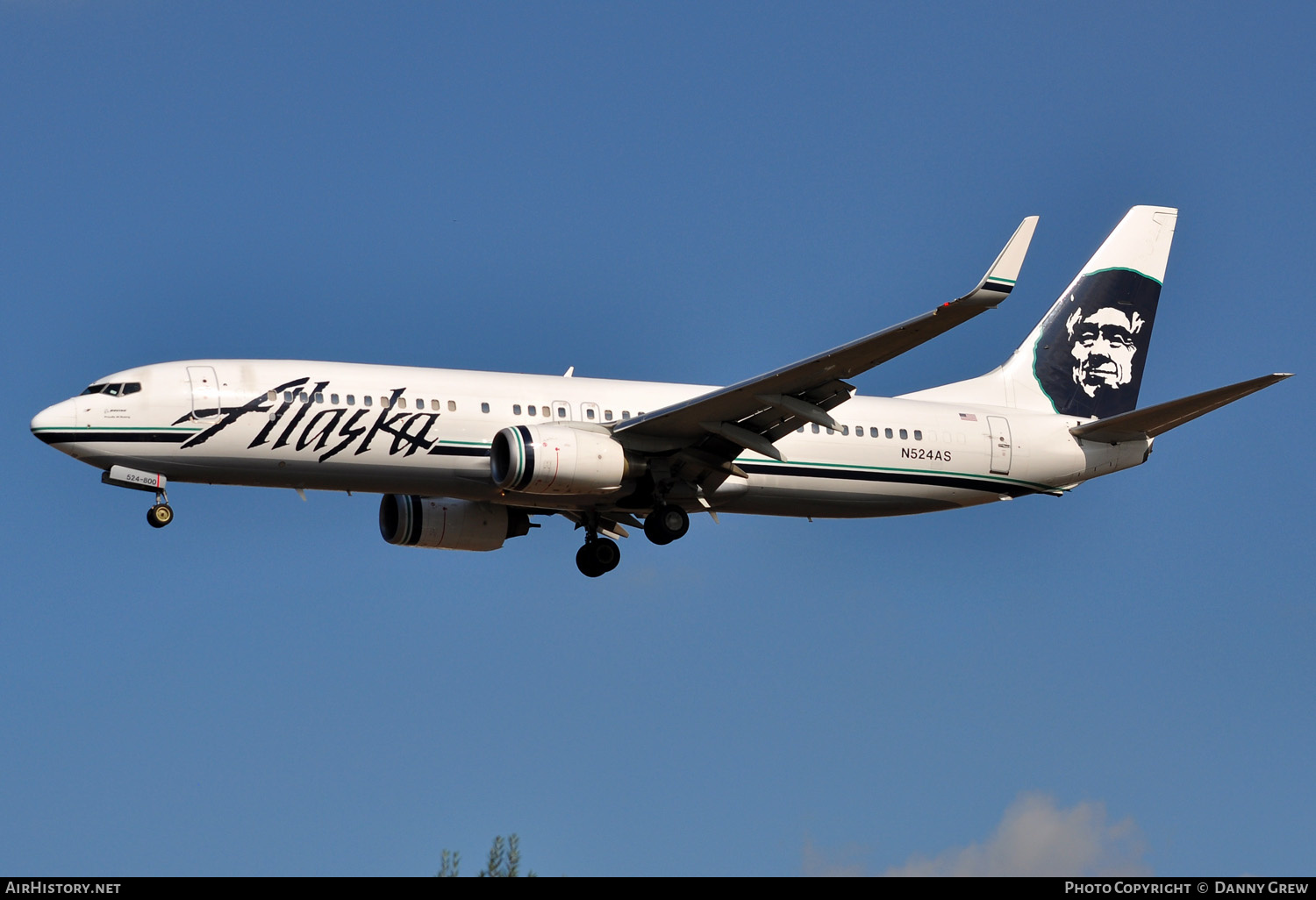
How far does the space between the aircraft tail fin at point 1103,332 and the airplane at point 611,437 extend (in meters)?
0.12

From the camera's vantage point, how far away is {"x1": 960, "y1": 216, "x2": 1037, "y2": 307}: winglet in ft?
92.8

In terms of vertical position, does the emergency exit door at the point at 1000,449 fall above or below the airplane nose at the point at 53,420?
above

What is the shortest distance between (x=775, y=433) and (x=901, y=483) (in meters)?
4.24

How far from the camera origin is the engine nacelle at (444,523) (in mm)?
38531

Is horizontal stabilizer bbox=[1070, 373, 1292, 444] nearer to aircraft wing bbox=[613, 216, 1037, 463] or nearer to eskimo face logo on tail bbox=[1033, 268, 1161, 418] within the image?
eskimo face logo on tail bbox=[1033, 268, 1161, 418]

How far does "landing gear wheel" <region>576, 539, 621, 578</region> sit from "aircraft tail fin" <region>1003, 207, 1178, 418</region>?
10.9 meters

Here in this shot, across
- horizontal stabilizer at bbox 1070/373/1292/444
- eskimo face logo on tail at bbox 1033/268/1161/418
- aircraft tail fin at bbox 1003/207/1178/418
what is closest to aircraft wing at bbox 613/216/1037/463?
horizontal stabilizer at bbox 1070/373/1292/444

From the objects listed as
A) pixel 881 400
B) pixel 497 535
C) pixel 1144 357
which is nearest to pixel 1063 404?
pixel 1144 357

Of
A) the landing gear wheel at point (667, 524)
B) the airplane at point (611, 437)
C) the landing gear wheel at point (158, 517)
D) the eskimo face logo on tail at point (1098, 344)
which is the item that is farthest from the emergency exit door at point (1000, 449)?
the landing gear wheel at point (158, 517)

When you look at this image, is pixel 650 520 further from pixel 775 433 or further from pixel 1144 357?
pixel 1144 357

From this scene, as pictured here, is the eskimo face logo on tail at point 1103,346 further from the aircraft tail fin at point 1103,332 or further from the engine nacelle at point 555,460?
the engine nacelle at point 555,460

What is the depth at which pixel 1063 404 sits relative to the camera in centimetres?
4153
